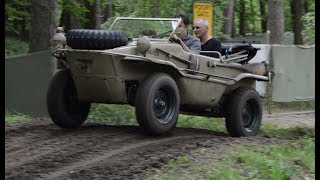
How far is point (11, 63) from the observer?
9648 mm

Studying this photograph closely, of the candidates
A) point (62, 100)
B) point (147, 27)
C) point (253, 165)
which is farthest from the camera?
point (147, 27)

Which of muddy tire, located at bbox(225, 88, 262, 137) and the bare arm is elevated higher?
the bare arm

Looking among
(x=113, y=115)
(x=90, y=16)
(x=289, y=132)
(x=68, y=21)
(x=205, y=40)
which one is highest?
(x=90, y=16)

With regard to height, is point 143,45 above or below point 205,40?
below

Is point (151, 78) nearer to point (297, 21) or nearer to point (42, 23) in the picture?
point (42, 23)

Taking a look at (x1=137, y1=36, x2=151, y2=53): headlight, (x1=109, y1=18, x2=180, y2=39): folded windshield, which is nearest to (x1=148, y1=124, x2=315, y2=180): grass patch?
(x1=137, y1=36, x2=151, y2=53): headlight

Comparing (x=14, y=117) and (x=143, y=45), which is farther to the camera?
(x=14, y=117)

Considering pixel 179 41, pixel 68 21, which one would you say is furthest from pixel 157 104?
pixel 68 21

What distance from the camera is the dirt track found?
6.00 meters

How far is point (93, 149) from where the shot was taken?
22.9 ft

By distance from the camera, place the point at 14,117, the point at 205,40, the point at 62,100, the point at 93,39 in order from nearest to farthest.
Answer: the point at 93,39
the point at 62,100
the point at 14,117
the point at 205,40

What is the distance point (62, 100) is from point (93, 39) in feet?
4.41

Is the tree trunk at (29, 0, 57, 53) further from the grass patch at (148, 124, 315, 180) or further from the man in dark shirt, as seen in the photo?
the grass patch at (148, 124, 315, 180)
